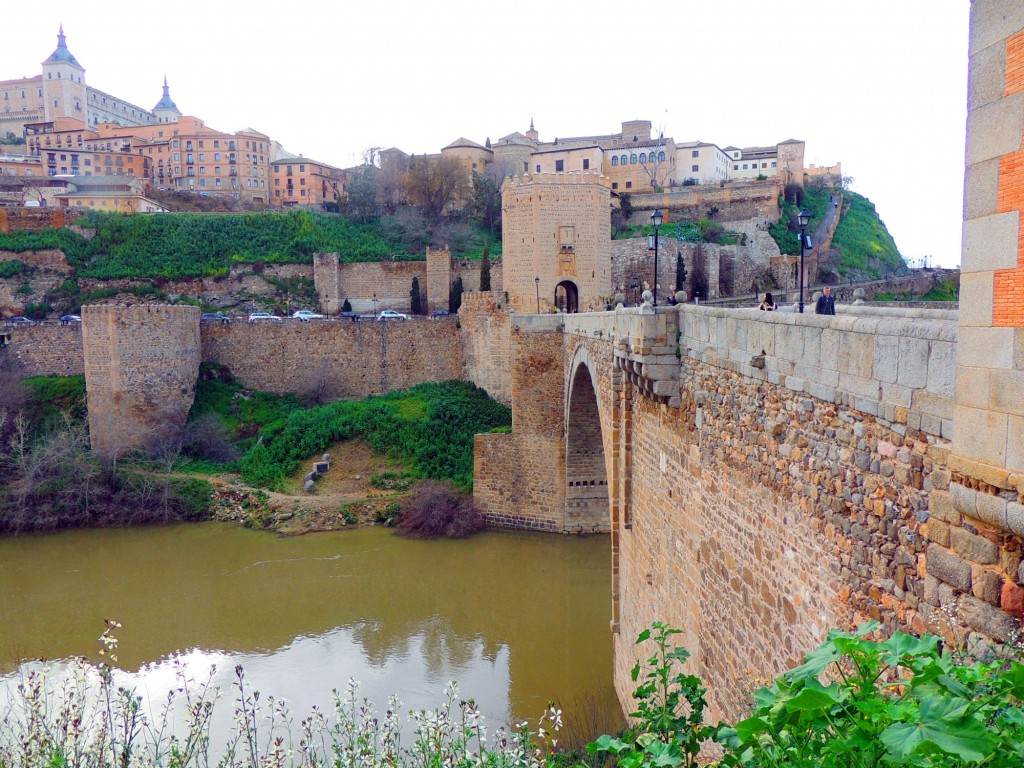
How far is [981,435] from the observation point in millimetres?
2643

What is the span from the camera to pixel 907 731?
71.4 inches

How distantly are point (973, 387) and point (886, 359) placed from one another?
667 millimetres

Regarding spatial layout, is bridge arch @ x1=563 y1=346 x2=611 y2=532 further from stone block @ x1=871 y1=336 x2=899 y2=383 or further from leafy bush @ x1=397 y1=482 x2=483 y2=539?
stone block @ x1=871 y1=336 x2=899 y2=383

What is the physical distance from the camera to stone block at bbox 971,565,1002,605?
2.55 m

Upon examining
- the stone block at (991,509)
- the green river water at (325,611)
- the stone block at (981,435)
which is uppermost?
the stone block at (981,435)

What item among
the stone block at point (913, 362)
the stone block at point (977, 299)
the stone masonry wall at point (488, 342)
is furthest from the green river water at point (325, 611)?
the stone block at point (977, 299)

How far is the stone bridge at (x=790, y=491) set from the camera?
2850 millimetres

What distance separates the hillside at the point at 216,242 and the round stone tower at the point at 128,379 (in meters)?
9.60

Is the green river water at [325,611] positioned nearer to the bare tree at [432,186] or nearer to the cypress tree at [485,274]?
the cypress tree at [485,274]

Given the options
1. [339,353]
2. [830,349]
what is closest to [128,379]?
[339,353]

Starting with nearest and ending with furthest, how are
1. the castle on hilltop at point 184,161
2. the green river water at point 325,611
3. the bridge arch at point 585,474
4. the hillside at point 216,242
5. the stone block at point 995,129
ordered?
the stone block at point 995,129, the green river water at point 325,611, the bridge arch at point 585,474, the hillside at point 216,242, the castle on hilltop at point 184,161

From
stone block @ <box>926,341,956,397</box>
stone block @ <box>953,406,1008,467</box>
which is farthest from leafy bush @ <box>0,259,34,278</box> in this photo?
stone block @ <box>953,406,1008,467</box>

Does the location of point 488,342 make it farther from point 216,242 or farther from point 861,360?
point 861,360

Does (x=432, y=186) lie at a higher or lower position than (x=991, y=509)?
higher
